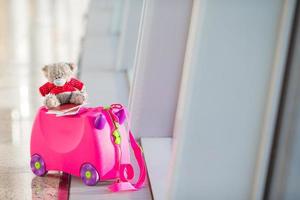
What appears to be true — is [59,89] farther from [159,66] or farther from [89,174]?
[159,66]

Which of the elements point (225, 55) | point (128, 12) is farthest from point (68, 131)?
point (128, 12)

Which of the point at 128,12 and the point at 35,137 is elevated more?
the point at 128,12

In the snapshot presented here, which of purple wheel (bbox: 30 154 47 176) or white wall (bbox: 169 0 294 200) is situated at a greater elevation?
white wall (bbox: 169 0 294 200)

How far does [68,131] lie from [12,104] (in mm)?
1083

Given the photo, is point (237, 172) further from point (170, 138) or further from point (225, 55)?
point (170, 138)

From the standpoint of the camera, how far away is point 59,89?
2.15 metres

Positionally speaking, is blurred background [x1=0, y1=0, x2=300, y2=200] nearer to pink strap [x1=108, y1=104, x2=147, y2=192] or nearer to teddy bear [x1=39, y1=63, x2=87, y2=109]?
pink strap [x1=108, y1=104, x2=147, y2=192]

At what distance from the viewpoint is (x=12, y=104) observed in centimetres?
311

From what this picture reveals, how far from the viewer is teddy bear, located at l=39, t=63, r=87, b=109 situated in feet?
7.02

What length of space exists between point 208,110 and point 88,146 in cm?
56

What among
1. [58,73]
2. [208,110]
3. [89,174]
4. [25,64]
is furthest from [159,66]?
[25,64]

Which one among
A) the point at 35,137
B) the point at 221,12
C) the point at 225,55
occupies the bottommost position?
the point at 35,137

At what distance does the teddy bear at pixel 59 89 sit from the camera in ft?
7.02

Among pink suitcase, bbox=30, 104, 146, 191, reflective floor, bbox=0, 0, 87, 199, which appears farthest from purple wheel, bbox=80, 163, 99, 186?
reflective floor, bbox=0, 0, 87, 199
